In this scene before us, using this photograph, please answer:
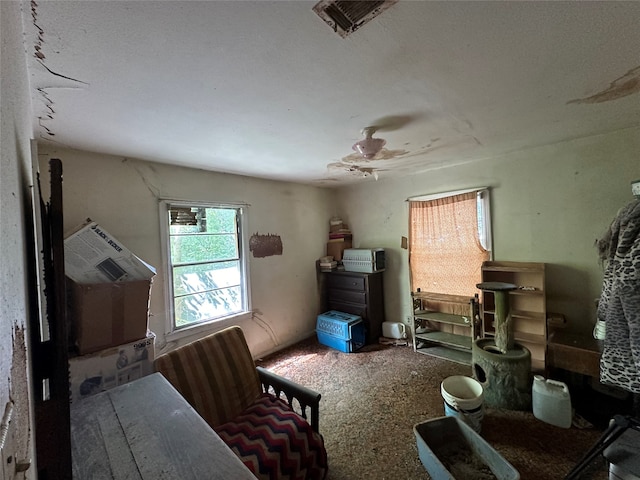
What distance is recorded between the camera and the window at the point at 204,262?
8.53 feet

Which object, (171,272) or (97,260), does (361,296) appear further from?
(97,260)

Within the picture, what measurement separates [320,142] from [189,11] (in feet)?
4.29

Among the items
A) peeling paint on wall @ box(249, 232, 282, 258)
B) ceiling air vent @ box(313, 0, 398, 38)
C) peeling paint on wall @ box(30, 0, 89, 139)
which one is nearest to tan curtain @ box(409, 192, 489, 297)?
peeling paint on wall @ box(249, 232, 282, 258)

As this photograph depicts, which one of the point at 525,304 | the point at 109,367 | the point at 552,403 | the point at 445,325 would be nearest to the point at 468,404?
the point at 552,403

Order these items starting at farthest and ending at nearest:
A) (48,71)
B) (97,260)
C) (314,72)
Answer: (97,260) → (314,72) → (48,71)

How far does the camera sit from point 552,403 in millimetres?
1879

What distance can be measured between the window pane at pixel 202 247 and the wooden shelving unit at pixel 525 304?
2766mm

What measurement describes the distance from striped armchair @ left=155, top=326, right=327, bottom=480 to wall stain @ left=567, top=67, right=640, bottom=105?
7.59ft

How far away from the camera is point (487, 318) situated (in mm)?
2809

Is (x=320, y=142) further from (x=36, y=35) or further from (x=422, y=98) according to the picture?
Answer: (x=36, y=35)

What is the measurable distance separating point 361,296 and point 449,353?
1.18m

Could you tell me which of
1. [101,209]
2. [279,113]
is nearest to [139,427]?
[279,113]

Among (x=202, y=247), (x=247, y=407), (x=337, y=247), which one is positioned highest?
(x=202, y=247)

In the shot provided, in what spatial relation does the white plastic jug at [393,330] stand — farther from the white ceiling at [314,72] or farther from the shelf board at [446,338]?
the white ceiling at [314,72]
